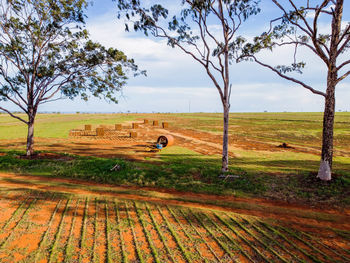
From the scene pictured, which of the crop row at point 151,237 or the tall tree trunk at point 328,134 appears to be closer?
the crop row at point 151,237

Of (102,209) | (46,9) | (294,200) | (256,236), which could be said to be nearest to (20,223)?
(102,209)

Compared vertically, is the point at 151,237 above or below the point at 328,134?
below

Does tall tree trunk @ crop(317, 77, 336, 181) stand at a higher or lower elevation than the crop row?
higher

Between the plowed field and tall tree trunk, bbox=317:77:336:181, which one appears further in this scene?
tall tree trunk, bbox=317:77:336:181

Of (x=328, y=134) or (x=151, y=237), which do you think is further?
(x=328, y=134)

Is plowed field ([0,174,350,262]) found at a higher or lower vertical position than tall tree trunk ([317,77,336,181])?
lower

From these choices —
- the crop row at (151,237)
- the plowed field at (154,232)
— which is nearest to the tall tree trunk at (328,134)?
the plowed field at (154,232)

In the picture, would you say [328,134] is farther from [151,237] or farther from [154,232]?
[151,237]

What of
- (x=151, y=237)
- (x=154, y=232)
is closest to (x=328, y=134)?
(x=154, y=232)

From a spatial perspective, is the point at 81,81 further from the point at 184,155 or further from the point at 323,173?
the point at 323,173

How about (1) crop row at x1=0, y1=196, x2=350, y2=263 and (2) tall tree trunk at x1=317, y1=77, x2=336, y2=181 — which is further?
(2) tall tree trunk at x1=317, y1=77, x2=336, y2=181

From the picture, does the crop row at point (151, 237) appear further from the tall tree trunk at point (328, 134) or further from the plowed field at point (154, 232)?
the tall tree trunk at point (328, 134)

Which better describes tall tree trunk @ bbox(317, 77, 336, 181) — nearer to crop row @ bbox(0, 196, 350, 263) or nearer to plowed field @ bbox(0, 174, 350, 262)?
plowed field @ bbox(0, 174, 350, 262)

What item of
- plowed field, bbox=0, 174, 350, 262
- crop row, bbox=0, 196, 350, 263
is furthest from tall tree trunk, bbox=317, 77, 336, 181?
crop row, bbox=0, 196, 350, 263
